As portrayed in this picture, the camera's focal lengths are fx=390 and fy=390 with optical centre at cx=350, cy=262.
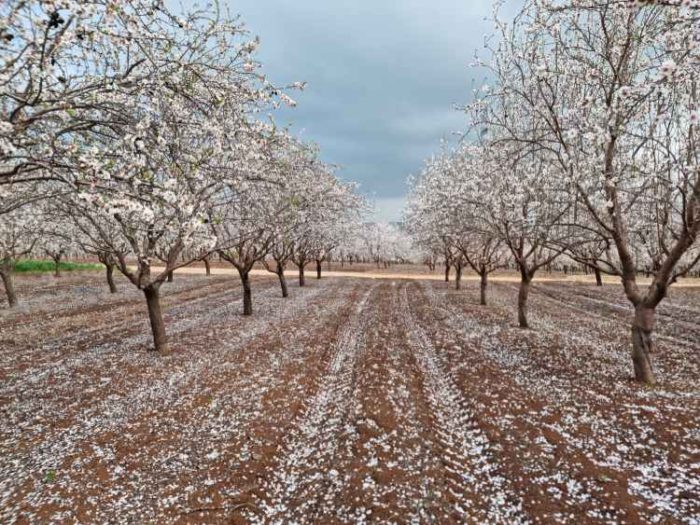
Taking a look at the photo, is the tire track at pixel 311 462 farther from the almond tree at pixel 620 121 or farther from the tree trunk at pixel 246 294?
the tree trunk at pixel 246 294

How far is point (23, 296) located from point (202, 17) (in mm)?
36344

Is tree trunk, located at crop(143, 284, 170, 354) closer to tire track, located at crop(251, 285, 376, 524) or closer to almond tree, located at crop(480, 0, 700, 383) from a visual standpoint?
tire track, located at crop(251, 285, 376, 524)

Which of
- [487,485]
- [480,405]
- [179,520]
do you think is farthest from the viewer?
[480,405]

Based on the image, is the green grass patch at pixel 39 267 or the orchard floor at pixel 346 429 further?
the green grass patch at pixel 39 267

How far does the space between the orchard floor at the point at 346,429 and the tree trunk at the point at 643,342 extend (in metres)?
0.50

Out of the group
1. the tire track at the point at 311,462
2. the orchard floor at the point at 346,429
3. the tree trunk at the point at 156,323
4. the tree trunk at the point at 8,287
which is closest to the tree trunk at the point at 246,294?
the orchard floor at the point at 346,429

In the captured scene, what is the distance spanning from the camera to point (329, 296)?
34.6 meters

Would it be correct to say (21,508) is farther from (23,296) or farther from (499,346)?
(23,296)

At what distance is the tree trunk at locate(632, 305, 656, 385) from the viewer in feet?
37.7

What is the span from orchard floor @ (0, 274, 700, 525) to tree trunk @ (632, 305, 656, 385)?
0.50 metres

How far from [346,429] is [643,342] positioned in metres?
9.31

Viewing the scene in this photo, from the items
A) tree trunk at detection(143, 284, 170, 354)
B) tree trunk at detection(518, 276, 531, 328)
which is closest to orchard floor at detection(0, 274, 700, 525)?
tree trunk at detection(143, 284, 170, 354)

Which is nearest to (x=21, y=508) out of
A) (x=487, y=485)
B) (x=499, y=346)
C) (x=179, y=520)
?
(x=179, y=520)

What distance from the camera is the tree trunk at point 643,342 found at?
11.5 m
